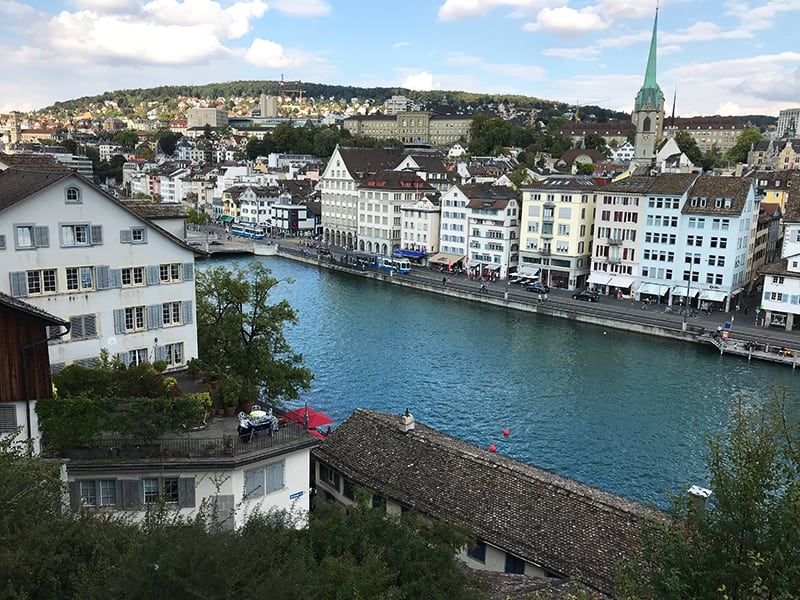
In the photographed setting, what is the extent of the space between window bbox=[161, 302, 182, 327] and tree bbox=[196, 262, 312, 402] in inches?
72.5

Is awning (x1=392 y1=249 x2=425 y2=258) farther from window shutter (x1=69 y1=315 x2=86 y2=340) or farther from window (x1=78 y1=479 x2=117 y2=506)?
window (x1=78 y1=479 x2=117 y2=506)

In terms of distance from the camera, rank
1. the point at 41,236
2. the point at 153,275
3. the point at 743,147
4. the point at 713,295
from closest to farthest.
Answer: the point at 41,236
the point at 153,275
the point at 713,295
the point at 743,147

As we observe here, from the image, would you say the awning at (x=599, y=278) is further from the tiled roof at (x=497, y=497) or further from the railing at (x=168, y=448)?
the railing at (x=168, y=448)

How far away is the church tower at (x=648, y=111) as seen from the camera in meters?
108

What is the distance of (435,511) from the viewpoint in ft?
68.6

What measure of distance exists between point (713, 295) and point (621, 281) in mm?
8602

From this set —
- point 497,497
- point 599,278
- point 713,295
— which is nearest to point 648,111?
point 599,278

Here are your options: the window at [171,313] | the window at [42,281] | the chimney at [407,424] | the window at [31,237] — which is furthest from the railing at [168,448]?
the window at [171,313]

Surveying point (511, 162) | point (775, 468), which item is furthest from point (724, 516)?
point (511, 162)

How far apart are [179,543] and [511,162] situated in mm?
128900

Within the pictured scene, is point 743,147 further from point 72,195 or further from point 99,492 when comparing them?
point 99,492

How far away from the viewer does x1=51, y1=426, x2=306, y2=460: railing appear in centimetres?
1700

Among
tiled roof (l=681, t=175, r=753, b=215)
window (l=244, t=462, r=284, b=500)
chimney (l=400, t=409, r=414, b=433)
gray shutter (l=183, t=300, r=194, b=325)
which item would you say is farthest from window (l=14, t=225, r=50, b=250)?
tiled roof (l=681, t=175, r=753, b=215)

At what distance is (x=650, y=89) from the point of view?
4326 inches
